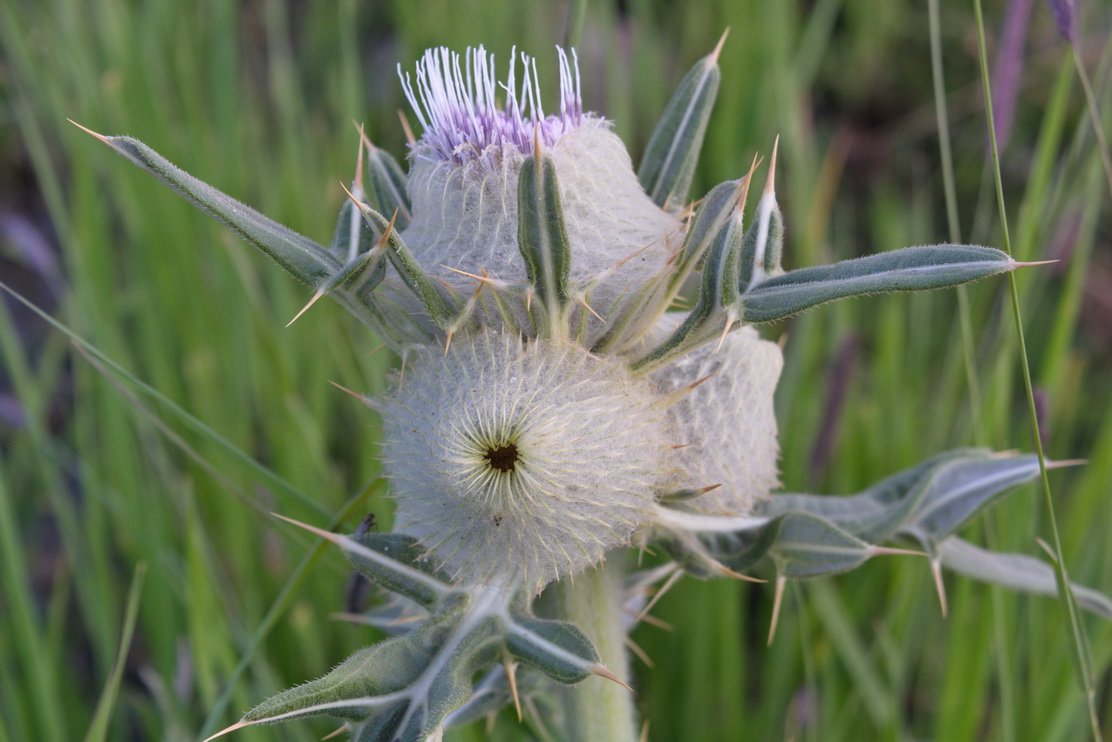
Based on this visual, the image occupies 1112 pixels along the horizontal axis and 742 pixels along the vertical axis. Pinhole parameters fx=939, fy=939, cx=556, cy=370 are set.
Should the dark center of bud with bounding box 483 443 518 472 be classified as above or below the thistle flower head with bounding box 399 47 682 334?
below

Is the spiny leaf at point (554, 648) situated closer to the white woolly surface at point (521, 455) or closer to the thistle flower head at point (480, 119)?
the white woolly surface at point (521, 455)

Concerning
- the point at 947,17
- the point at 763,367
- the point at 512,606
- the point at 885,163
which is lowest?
the point at 512,606

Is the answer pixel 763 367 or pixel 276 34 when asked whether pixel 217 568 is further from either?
pixel 276 34

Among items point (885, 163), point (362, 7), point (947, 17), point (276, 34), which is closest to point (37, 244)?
point (276, 34)

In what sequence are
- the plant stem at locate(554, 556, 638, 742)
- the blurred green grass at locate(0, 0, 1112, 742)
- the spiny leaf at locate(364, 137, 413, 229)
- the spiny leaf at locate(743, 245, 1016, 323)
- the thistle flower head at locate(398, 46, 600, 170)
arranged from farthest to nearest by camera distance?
the blurred green grass at locate(0, 0, 1112, 742) → the spiny leaf at locate(364, 137, 413, 229) → the plant stem at locate(554, 556, 638, 742) → the thistle flower head at locate(398, 46, 600, 170) → the spiny leaf at locate(743, 245, 1016, 323)

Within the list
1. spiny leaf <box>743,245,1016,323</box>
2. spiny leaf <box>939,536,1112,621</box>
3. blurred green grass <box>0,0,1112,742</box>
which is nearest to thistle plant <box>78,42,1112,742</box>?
spiny leaf <box>743,245,1016,323</box>

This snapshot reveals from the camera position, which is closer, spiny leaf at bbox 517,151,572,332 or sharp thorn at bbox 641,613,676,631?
spiny leaf at bbox 517,151,572,332

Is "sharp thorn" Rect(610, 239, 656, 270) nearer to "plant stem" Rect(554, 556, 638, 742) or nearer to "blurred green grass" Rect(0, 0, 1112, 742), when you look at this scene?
"plant stem" Rect(554, 556, 638, 742)

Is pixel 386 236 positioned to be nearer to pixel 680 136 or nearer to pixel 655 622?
pixel 680 136
